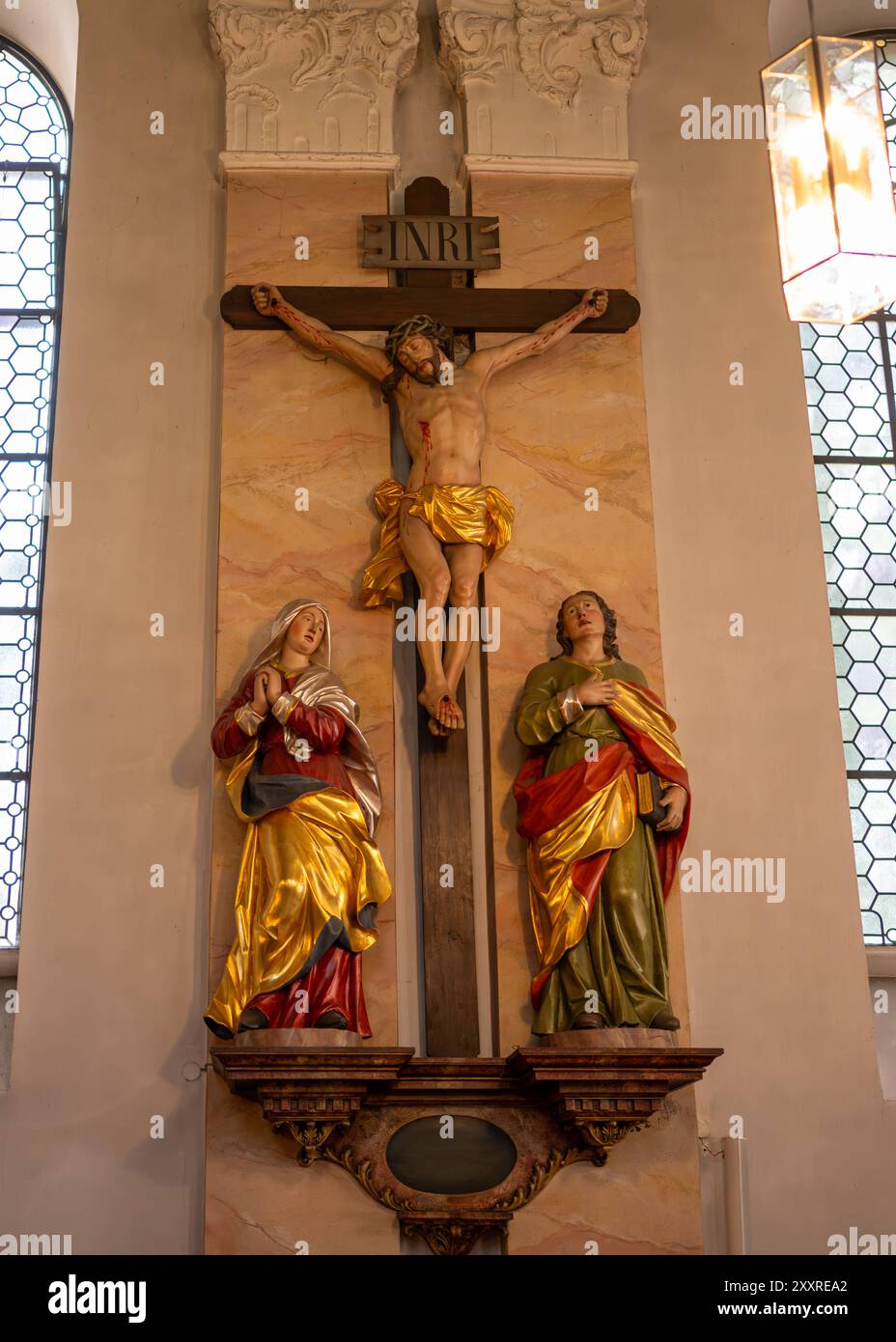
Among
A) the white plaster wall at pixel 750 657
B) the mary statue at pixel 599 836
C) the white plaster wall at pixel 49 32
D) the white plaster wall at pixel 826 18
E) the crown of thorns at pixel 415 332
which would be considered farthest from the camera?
the white plaster wall at pixel 826 18

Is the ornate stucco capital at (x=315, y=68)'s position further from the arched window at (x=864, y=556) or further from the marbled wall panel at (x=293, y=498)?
the arched window at (x=864, y=556)

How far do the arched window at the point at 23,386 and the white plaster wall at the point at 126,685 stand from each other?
16.7 inches

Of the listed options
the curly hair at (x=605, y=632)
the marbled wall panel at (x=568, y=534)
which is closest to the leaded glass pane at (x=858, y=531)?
the marbled wall panel at (x=568, y=534)

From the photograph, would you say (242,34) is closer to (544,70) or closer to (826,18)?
(544,70)

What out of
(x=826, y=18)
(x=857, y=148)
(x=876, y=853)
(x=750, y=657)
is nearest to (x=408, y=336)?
(x=750, y=657)

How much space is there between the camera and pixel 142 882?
568 cm

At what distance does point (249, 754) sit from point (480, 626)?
1.05m

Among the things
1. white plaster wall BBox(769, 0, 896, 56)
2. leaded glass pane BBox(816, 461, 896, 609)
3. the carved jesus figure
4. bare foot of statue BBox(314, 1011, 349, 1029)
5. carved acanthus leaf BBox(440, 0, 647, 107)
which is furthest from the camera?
white plaster wall BBox(769, 0, 896, 56)

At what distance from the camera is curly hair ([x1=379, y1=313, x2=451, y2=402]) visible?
6.03m

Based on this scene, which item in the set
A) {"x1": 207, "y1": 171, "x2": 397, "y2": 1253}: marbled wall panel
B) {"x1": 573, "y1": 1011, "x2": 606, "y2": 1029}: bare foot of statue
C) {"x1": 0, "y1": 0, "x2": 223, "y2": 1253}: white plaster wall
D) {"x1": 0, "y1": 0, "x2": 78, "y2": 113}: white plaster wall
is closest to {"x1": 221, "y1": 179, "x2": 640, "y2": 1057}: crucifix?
{"x1": 207, "y1": 171, "x2": 397, "y2": 1253}: marbled wall panel

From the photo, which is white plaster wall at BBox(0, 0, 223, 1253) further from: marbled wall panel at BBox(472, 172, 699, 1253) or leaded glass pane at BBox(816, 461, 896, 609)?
leaded glass pane at BBox(816, 461, 896, 609)

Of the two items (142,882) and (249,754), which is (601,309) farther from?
(142,882)

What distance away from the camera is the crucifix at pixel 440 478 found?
5.55 m

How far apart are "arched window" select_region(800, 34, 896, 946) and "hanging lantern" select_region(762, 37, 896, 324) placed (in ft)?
10.3
